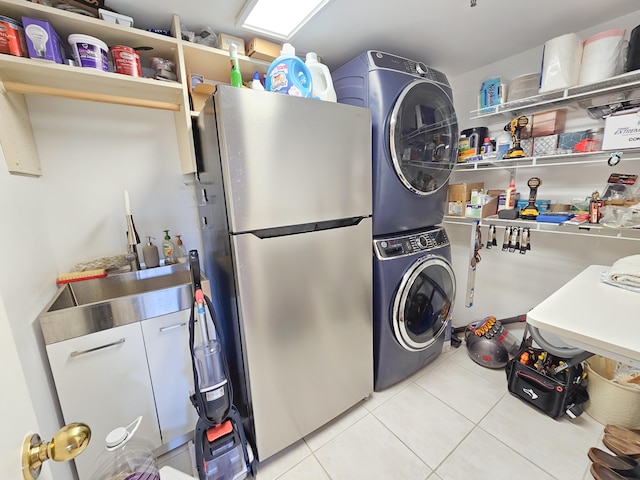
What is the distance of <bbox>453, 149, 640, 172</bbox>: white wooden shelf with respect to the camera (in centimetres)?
133

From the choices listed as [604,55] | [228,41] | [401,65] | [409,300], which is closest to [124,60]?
[228,41]

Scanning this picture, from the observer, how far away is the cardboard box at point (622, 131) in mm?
1205

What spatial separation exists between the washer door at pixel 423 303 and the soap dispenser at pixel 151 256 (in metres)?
1.44

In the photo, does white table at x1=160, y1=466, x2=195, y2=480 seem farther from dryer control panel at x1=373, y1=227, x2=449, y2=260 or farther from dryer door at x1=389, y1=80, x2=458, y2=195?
dryer door at x1=389, y1=80, x2=458, y2=195

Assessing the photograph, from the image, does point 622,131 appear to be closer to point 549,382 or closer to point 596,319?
point 596,319

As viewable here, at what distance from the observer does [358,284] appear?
1.40 metres

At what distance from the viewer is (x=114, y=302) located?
1.08 metres

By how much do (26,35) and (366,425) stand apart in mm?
2385

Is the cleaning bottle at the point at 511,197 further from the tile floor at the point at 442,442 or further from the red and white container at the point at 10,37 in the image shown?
the red and white container at the point at 10,37

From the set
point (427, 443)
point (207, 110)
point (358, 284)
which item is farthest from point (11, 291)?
→ point (427, 443)

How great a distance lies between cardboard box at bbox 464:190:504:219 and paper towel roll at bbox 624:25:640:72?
84 cm

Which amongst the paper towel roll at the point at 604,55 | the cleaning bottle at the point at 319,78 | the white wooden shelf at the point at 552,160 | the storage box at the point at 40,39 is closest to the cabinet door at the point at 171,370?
the storage box at the point at 40,39

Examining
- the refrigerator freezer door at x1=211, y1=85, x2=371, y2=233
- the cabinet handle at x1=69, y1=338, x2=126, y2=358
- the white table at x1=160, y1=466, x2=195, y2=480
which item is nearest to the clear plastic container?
the white table at x1=160, y1=466, x2=195, y2=480

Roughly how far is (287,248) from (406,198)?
837mm
